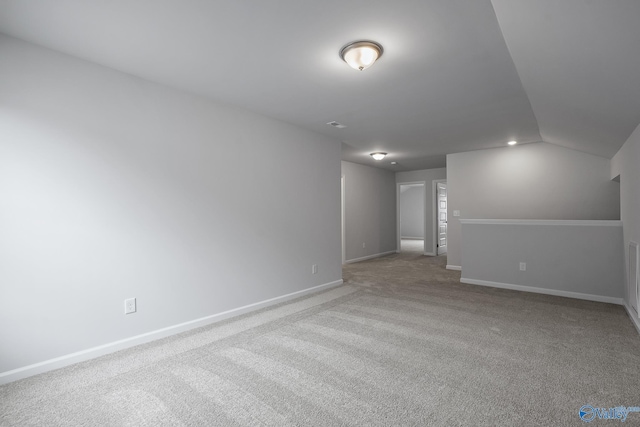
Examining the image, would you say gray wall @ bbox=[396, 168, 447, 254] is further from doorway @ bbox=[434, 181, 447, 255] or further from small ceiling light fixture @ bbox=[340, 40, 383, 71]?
small ceiling light fixture @ bbox=[340, 40, 383, 71]

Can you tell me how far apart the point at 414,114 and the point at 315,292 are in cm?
277

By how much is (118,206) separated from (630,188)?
520 cm

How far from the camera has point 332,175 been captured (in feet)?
16.9

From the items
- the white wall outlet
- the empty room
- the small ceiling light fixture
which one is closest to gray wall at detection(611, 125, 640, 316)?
the empty room

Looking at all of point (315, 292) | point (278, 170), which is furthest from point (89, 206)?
point (315, 292)

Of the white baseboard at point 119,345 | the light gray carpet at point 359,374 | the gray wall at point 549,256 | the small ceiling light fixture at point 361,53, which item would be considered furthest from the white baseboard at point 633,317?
the white baseboard at point 119,345

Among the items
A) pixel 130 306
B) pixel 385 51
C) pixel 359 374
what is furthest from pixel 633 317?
pixel 130 306

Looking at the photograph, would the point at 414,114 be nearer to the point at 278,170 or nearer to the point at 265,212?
the point at 278,170

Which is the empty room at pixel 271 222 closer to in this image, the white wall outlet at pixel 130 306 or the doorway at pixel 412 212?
the white wall outlet at pixel 130 306

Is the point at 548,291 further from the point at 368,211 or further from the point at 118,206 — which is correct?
the point at 118,206

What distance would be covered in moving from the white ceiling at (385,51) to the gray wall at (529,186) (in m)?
1.50

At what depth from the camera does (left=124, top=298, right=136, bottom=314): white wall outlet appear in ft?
9.33

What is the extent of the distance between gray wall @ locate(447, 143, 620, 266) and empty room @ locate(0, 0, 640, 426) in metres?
0.65

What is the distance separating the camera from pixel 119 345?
2.78 meters
